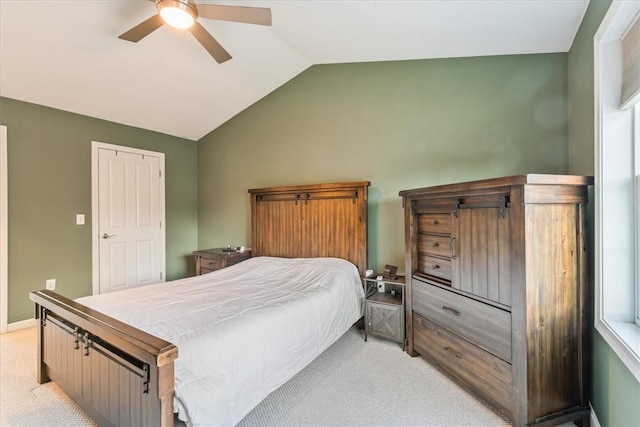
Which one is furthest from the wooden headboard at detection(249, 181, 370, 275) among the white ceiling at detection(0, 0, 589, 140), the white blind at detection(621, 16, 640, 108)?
the white blind at detection(621, 16, 640, 108)

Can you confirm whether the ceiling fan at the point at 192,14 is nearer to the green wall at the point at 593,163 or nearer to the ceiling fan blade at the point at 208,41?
the ceiling fan blade at the point at 208,41

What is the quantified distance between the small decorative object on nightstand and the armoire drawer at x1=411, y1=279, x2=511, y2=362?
0.74 ft

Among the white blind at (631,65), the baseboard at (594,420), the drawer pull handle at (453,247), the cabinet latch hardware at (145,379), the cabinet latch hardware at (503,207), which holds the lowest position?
the baseboard at (594,420)

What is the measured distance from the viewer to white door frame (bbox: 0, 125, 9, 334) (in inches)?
123

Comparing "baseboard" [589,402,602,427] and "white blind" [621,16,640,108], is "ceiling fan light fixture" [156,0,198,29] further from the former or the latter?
"baseboard" [589,402,602,427]

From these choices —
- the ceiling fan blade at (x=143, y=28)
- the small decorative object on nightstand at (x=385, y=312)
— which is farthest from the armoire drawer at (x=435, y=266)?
the ceiling fan blade at (x=143, y=28)

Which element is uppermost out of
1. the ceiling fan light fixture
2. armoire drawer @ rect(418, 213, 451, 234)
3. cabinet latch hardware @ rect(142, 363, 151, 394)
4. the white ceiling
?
Result: the white ceiling

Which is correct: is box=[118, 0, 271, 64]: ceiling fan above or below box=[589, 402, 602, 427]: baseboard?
above

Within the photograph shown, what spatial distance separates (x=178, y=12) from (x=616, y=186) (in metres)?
2.75

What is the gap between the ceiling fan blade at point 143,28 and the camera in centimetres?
211

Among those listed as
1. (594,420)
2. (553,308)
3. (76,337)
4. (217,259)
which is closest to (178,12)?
(76,337)

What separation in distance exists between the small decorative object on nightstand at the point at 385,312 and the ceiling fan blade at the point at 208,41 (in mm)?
2419

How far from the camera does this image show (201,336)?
61.5 inches

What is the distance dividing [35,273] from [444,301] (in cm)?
421
